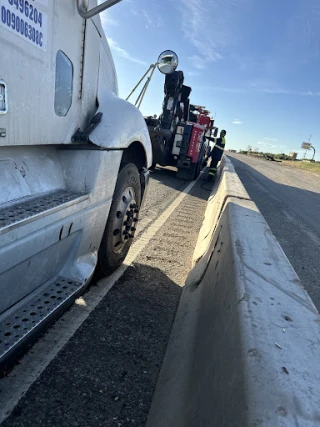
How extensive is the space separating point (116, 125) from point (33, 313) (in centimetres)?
147

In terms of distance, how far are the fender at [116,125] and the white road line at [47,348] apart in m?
1.36

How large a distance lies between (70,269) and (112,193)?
70cm

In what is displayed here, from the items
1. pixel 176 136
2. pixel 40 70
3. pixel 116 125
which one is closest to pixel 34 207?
pixel 40 70

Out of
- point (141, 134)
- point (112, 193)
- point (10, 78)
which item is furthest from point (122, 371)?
point (141, 134)

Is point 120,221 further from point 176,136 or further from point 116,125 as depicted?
point 176,136

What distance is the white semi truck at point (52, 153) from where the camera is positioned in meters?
1.58

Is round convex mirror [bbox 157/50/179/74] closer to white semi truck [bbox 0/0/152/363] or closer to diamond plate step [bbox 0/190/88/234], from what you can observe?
white semi truck [bbox 0/0/152/363]

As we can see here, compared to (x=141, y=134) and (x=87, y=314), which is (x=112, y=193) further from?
(x=87, y=314)

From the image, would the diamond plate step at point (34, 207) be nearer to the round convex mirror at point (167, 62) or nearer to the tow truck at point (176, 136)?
the round convex mirror at point (167, 62)

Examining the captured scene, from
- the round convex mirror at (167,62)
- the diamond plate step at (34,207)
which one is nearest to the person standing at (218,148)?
the round convex mirror at (167,62)

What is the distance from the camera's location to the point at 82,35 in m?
2.14

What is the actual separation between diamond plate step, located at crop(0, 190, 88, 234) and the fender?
48cm

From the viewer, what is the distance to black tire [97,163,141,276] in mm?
2850

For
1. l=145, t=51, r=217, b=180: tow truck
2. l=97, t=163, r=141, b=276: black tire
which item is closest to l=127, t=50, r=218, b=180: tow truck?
l=145, t=51, r=217, b=180: tow truck
